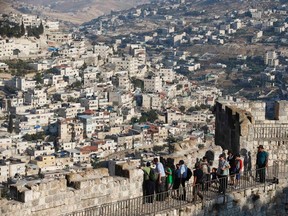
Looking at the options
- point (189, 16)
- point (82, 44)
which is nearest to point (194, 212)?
point (82, 44)

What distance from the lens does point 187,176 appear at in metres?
8.34

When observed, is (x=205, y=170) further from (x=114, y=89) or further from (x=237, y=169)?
(x=114, y=89)

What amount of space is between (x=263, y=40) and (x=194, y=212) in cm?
12555

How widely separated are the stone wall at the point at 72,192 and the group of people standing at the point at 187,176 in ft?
0.71

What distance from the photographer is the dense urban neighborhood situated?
5838cm

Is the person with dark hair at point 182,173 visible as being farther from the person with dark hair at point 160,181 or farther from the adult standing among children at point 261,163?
the adult standing among children at point 261,163

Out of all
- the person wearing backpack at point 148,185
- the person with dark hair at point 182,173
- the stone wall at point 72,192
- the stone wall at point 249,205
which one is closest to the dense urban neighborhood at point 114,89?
the stone wall at point 249,205

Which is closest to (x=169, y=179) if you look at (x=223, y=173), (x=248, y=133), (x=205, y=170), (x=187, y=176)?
(x=187, y=176)

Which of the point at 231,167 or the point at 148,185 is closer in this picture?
the point at 148,185

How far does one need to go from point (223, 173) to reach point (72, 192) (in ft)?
7.68

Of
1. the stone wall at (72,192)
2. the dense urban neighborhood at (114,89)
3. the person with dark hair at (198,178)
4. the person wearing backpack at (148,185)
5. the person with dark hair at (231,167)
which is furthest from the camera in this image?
the dense urban neighborhood at (114,89)

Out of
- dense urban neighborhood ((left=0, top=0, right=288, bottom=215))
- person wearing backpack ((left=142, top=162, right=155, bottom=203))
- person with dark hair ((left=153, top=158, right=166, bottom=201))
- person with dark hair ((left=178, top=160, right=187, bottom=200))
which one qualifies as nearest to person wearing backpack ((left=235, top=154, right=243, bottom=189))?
person with dark hair ((left=178, top=160, right=187, bottom=200))

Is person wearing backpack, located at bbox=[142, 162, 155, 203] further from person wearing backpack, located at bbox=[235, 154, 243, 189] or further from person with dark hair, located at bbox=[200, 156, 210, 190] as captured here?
person wearing backpack, located at bbox=[235, 154, 243, 189]

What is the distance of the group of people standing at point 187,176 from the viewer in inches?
311
